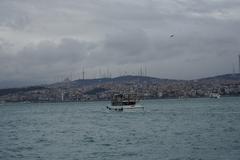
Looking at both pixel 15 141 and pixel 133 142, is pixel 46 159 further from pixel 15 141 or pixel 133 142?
pixel 15 141

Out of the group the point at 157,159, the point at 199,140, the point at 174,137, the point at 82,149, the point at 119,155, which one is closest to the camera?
the point at 157,159

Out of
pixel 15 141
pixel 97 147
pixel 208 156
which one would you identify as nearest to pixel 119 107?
pixel 15 141

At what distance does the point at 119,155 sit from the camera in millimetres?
33781

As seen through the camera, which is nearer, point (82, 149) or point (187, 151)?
point (187, 151)

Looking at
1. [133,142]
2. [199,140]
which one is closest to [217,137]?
[199,140]

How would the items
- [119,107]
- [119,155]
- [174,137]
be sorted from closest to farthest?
[119,155] → [174,137] → [119,107]

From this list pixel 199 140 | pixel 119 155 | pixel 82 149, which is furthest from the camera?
pixel 199 140

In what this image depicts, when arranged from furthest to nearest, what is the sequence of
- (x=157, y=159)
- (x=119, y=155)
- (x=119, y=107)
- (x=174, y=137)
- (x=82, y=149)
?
(x=119, y=107) < (x=174, y=137) < (x=82, y=149) < (x=119, y=155) < (x=157, y=159)

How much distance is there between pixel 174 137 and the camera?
45.8 metres

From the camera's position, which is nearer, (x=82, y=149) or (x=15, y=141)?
(x=82, y=149)

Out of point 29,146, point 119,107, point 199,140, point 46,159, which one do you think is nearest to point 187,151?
point 199,140

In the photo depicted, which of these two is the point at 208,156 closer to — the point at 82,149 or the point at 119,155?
the point at 119,155

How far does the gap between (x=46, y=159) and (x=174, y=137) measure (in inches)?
649

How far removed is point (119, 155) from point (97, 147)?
5771 mm
